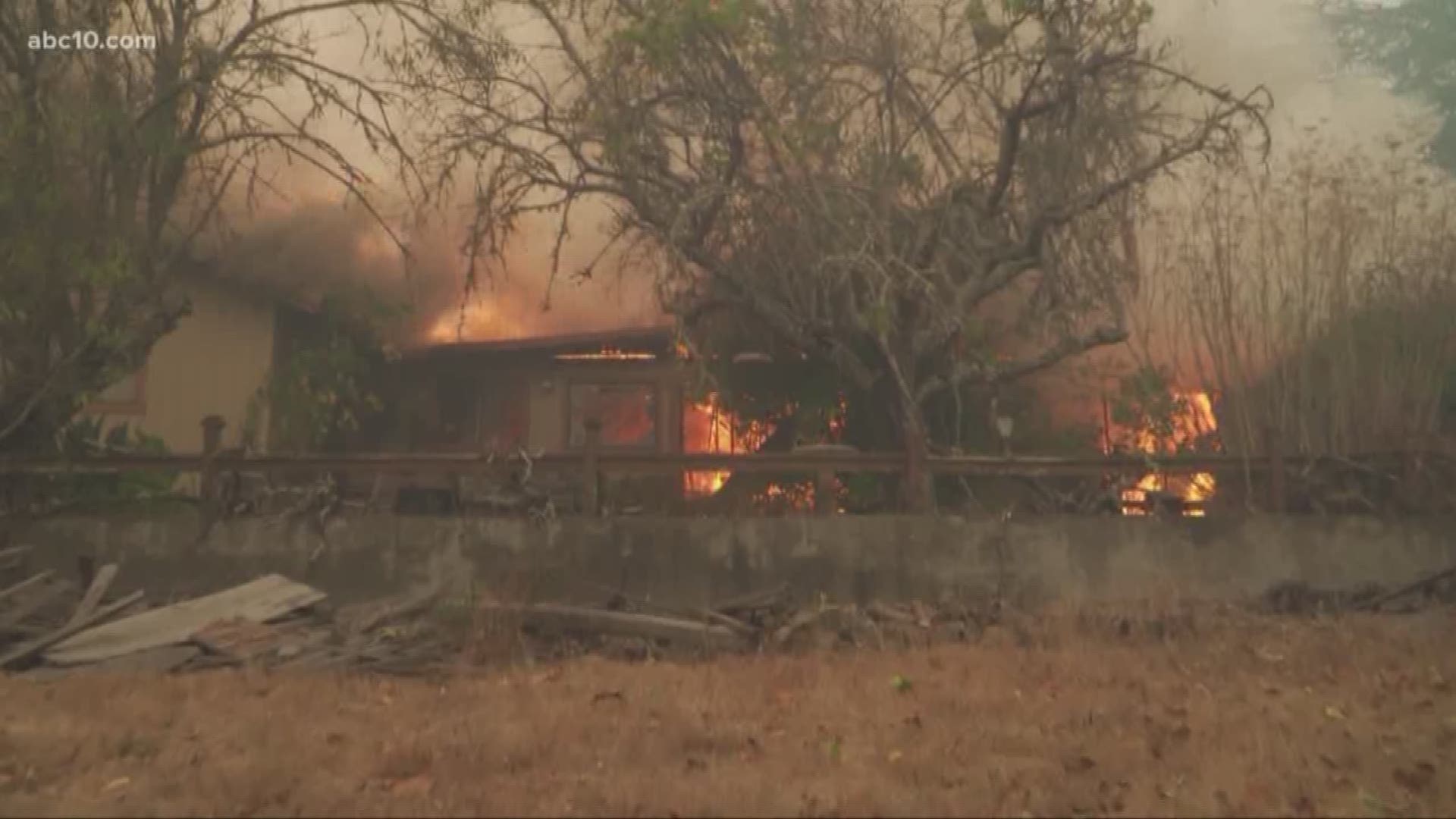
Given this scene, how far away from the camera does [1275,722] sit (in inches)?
251

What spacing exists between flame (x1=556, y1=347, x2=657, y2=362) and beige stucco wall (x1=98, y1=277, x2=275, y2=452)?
4.88 metres

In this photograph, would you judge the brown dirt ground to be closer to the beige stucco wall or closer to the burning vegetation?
the burning vegetation

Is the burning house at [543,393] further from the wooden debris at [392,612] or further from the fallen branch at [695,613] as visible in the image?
the wooden debris at [392,612]

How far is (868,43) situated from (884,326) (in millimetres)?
3657

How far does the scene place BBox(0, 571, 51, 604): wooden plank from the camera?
9.55 m

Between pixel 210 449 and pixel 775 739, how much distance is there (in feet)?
24.5

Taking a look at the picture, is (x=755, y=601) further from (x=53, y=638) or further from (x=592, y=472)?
(x=53, y=638)

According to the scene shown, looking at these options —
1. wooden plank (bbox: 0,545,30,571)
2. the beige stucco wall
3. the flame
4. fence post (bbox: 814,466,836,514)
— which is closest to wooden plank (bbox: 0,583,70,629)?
wooden plank (bbox: 0,545,30,571)

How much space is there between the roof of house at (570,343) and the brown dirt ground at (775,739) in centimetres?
1082

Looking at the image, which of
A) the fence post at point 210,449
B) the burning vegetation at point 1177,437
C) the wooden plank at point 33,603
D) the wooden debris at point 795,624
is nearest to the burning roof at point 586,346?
the burning vegetation at point 1177,437

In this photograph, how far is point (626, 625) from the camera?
924cm

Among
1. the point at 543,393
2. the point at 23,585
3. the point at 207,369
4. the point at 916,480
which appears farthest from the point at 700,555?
the point at 207,369

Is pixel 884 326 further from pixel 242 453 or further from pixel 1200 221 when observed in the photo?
pixel 242 453
